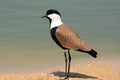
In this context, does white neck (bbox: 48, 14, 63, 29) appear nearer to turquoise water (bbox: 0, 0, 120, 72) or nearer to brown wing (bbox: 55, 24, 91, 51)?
brown wing (bbox: 55, 24, 91, 51)

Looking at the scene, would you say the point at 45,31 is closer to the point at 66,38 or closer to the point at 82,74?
the point at 82,74

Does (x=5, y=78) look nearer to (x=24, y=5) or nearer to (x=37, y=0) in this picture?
(x=24, y=5)

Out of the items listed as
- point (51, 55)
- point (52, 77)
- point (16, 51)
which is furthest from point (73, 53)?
point (52, 77)

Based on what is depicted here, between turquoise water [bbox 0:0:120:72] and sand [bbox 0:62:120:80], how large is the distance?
36.9 inches

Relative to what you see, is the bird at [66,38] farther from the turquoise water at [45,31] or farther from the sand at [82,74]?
the turquoise water at [45,31]

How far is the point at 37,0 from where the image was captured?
2661 centimetres

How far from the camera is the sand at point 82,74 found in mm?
12570

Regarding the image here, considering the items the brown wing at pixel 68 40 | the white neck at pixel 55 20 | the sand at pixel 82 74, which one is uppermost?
the white neck at pixel 55 20

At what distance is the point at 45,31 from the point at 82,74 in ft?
18.2

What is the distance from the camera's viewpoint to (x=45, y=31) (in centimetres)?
1858

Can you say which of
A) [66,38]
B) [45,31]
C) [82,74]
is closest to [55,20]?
[66,38]

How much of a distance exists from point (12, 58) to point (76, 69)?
2318 mm

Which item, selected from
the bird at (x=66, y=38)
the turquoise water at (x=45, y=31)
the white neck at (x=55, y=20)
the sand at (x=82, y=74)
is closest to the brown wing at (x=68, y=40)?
the bird at (x=66, y=38)

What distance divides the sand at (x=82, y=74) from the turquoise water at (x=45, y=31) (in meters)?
0.94
